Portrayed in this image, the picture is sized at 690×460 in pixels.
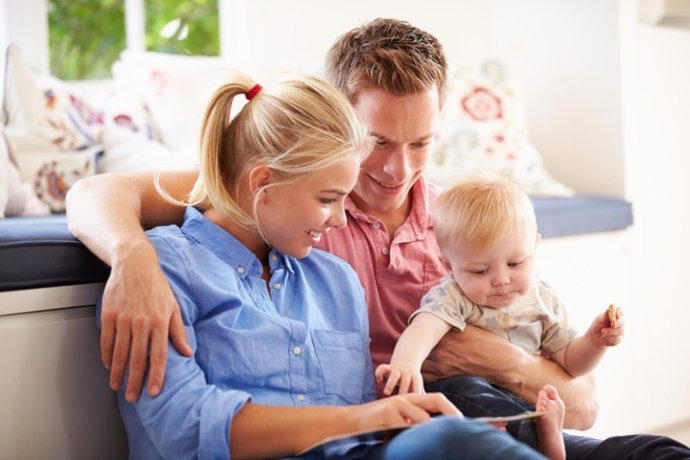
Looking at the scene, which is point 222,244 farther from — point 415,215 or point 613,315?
point 613,315

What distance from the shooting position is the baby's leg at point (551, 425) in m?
1.25

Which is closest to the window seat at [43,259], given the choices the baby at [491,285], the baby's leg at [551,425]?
the baby at [491,285]

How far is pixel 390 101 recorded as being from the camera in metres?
1.45

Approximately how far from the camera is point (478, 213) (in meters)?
1.39

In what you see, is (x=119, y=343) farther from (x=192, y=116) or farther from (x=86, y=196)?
(x=192, y=116)

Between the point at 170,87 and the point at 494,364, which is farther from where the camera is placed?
the point at 170,87

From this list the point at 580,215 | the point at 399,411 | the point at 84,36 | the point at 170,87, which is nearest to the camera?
the point at 399,411

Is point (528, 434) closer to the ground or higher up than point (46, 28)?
closer to the ground

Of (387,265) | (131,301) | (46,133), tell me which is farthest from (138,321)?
(46,133)

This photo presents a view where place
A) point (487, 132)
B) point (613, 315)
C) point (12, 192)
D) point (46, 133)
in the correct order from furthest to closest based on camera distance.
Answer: point (487, 132) → point (46, 133) → point (12, 192) → point (613, 315)

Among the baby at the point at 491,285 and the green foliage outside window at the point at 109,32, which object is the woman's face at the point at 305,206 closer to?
the baby at the point at 491,285

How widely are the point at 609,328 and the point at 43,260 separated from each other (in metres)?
0.87

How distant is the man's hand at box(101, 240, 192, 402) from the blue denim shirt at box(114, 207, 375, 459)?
2 cm

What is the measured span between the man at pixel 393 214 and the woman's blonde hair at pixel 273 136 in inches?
5.0
